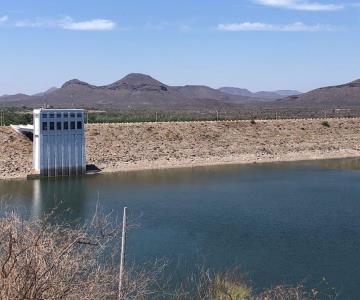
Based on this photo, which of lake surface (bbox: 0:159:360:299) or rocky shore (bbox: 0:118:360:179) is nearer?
lake surface (bbox: 0:159:360:299)

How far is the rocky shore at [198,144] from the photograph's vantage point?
49844 mm

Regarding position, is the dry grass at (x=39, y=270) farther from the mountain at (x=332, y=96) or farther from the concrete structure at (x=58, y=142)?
the mountain at (x=332, y=96)

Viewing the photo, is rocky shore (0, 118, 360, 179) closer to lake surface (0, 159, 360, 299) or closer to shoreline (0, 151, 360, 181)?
shoreline (0, 151, 360, 181)

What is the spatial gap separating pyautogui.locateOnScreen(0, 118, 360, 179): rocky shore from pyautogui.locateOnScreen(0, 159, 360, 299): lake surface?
3401 millimetres

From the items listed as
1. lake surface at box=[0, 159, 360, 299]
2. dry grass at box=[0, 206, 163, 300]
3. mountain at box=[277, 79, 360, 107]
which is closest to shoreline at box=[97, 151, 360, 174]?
lake surface at box=[0, 159, 360, 299]

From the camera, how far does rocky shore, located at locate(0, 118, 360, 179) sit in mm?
49844

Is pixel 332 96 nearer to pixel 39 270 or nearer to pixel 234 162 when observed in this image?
pixel 234 162

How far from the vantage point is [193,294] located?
1673 centimetres

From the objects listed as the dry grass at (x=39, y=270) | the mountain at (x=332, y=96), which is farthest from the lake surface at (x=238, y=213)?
the mountain at (x=332, y=96)

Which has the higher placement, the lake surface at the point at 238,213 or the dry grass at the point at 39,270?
the dry grass at the point at 39,270

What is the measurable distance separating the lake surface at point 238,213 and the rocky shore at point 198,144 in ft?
11.2

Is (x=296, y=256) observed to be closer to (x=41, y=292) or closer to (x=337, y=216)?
(x=337, y=216)

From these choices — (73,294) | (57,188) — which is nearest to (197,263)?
(73,294)

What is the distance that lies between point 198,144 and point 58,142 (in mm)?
16981
